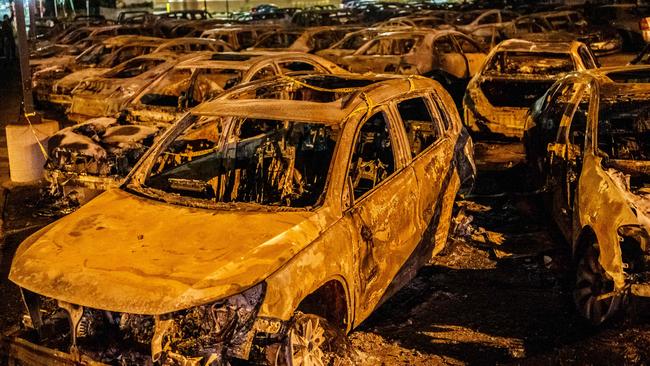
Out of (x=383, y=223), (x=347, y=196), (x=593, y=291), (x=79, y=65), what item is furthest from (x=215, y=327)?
(x=79, y=65)

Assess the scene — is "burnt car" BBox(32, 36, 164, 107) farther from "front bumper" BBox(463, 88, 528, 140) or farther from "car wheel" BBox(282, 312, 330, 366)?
"car wheel" BBox(282, 312, 330, 366)

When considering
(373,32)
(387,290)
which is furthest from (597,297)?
(373,32)

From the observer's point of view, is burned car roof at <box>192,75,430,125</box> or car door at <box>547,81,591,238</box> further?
car door at <box>547,81,591,238</box>

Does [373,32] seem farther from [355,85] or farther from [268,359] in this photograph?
[268,359]

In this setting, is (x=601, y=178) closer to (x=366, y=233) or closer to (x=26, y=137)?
(x=366, y=233)

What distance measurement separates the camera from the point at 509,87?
11.2 metres

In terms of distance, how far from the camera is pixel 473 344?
5.24 metres

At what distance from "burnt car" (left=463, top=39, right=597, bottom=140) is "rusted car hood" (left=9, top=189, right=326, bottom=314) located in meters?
6.95

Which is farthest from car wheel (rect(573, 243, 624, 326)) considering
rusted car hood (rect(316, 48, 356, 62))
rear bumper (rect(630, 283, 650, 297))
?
rusted car hood (rect(316, 48, 356, 62))

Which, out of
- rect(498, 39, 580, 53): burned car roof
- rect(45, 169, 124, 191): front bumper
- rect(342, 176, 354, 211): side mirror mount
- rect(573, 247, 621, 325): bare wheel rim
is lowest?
rect(45, 169, 124, 191): front bumper

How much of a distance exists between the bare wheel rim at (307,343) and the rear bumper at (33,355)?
996mm

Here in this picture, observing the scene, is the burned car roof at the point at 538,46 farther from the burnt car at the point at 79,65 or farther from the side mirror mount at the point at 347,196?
the burnt car at the point at 79,65

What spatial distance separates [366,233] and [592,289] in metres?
1.78

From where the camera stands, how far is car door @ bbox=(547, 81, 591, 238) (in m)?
6.31
